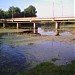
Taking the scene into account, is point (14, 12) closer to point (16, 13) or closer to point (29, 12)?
point (16, 13)

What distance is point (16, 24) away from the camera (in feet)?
331

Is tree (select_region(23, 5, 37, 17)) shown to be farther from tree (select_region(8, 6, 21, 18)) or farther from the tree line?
tree (select_region(8, 6, 21, 18))

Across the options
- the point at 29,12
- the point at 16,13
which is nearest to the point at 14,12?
the point at 16,13

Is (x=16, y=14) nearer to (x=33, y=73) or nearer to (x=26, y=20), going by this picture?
(x=26, y=20)

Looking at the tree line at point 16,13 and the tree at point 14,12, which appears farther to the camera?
the tree at point 14,12

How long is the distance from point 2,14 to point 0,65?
100.0 meters

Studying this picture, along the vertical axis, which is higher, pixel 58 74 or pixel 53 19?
pixel 53 19

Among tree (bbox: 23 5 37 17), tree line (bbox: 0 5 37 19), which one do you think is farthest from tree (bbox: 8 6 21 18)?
tree (bbox: 23 5 37 17)

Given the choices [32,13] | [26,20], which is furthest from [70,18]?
[32,13]

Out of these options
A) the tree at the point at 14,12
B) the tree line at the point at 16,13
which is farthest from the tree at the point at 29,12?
the tree at the point at 14,12

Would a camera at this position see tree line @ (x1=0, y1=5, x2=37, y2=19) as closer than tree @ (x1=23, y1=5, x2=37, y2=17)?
Yes

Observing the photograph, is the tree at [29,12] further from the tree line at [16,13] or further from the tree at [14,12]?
the tree at [14,12]

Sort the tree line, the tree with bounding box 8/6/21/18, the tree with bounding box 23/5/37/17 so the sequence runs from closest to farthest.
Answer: the tree line < the tree with bounding box 8/6/21/18 < the tree with bounding box 23/5/37/17

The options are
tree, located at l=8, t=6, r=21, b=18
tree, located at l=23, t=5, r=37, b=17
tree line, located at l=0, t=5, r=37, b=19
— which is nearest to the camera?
tree line, located at l=0, t=5, r=37, b=19
